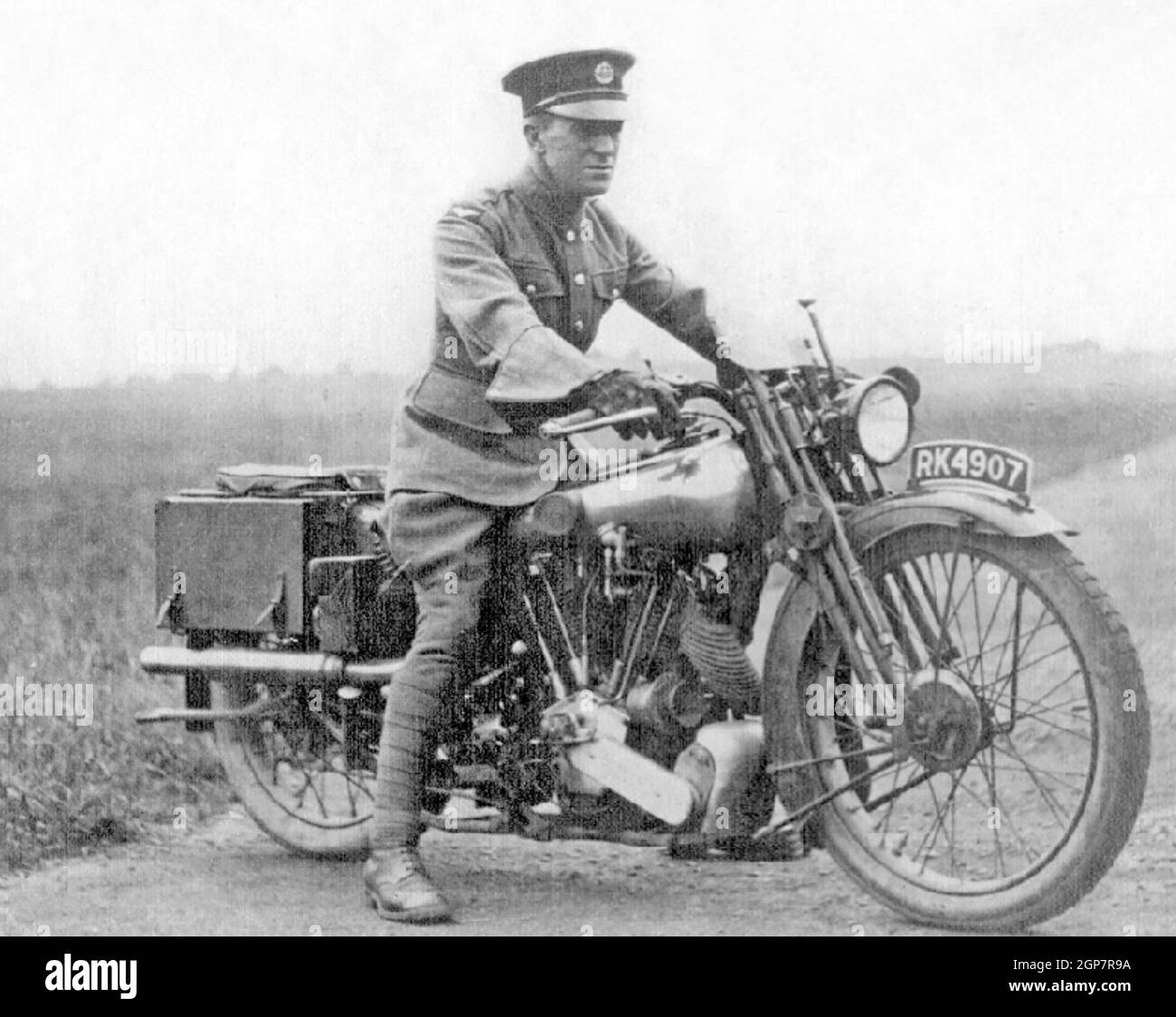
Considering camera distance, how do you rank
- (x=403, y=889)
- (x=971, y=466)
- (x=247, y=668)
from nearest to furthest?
(x=971, y=466) < (x=403, y=889) < (x=247, y=668)

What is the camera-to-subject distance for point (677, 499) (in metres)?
4.74

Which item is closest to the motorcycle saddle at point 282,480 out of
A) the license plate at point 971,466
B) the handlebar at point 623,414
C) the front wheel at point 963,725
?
the handlebar at point 623,414

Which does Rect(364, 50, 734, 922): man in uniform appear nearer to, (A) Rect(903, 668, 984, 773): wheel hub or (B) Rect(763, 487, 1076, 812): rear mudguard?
(B) Rect(763, 487, 1076, 812): rear mudguard

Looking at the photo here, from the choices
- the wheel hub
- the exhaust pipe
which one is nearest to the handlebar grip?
the exhaust pipe

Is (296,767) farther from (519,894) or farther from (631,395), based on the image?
(631,395)

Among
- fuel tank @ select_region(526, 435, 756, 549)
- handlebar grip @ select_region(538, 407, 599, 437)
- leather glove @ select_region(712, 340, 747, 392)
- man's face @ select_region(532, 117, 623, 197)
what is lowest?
fuel tank @ select_region(526, 435, 756, 549)

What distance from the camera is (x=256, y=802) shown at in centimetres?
575

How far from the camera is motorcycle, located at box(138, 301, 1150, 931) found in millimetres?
4453

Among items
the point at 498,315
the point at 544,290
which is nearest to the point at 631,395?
the point at 498,315

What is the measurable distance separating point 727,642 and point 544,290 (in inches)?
42.9

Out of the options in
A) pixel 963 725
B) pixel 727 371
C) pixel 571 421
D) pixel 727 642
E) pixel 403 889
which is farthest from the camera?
pixel 403 889

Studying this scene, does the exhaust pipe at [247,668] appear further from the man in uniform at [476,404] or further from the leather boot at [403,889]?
the leather boot at [403,889]

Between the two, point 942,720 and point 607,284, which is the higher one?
point 607,284

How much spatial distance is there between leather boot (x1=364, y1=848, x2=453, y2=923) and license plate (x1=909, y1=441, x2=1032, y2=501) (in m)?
1.69
